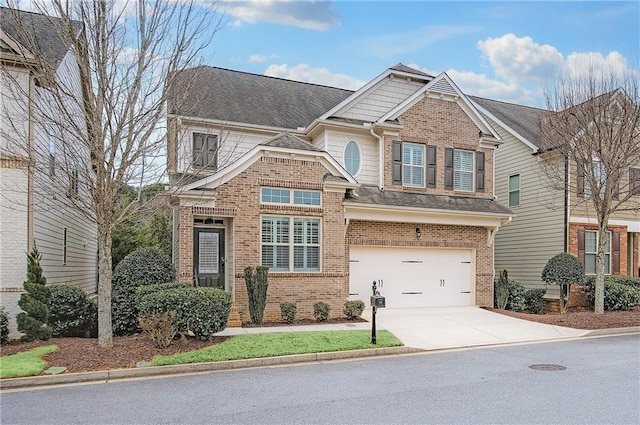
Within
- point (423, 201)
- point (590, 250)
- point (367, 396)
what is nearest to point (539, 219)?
point (590, 250)

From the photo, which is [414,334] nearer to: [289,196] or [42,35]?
[289,196]

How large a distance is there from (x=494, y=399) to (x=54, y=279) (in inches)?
474

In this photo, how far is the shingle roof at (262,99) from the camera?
15.8 m

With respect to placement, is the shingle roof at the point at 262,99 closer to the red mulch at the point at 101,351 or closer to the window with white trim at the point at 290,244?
the window with white trim at the point at 290,244

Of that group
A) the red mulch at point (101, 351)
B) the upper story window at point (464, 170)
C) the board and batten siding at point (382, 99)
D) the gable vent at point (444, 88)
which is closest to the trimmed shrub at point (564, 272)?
the upper story window at point (464, 170)

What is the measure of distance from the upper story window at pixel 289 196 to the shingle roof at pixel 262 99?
327 cm

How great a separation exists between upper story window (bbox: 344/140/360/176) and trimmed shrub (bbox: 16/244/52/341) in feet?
30.8

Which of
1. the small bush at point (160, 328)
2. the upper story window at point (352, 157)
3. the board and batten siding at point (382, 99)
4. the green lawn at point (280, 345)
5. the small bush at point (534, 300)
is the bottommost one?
the small bush at point (534, 300)

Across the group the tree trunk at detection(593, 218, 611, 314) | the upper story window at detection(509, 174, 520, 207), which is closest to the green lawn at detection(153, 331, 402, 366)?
the tree trunk at detection(593, 218, 611, 314)

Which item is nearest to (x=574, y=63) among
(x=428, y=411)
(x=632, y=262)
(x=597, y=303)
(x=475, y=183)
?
(x=475, y=183)

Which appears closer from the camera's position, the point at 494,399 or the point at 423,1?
the point at 494,399

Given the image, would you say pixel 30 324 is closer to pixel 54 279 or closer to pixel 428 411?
pixel 54 279

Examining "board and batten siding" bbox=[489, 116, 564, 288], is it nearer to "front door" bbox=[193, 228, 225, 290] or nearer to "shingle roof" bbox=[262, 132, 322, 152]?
"shingle roof" bbox=[262, 132, 322, 152]

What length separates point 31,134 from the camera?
1031 cm
